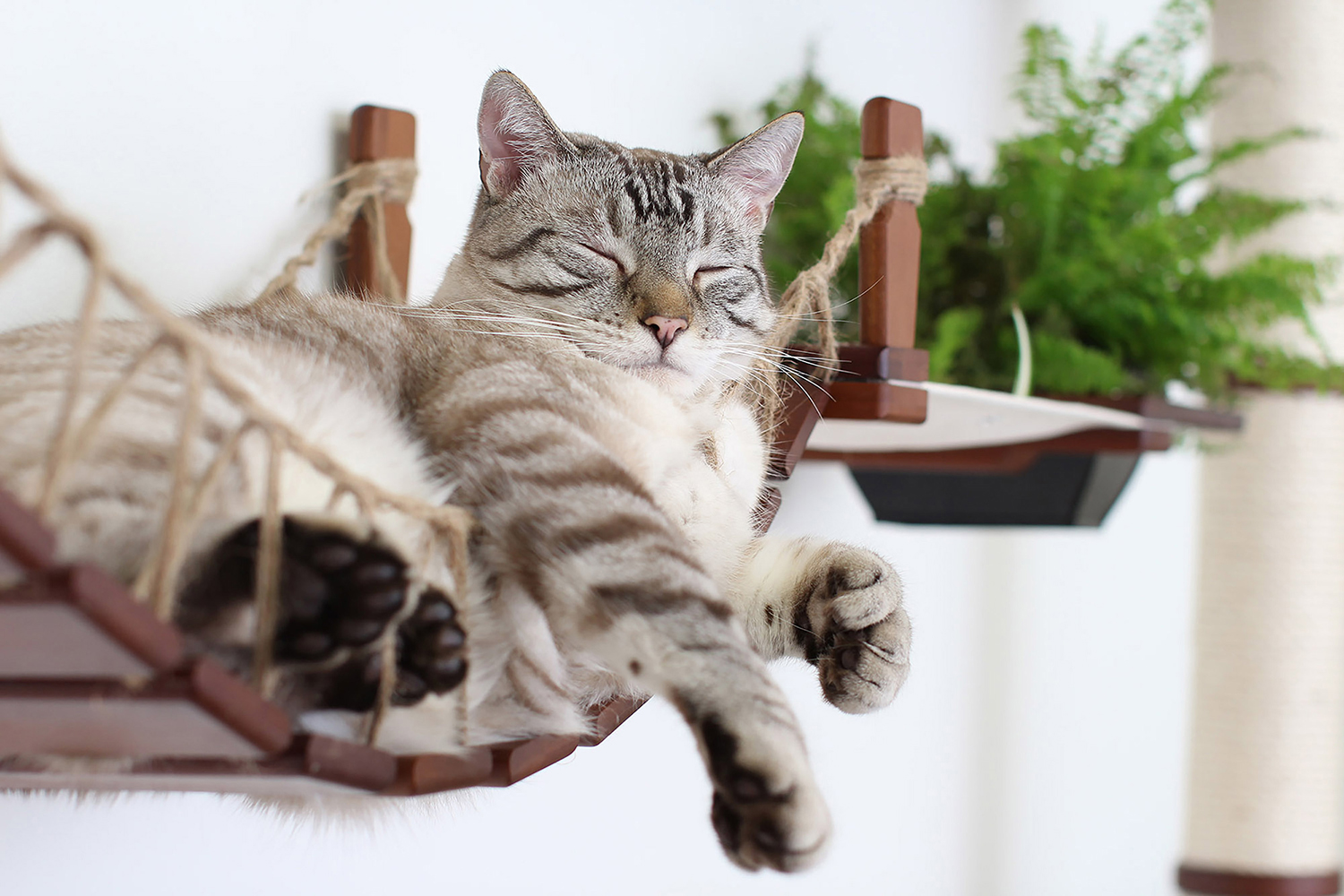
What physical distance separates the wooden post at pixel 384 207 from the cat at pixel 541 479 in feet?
0.66

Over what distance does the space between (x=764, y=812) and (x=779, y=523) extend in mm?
1435

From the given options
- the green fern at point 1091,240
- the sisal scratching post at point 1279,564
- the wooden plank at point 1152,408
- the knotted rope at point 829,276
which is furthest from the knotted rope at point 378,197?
the sisal scratching post at point 1279,564

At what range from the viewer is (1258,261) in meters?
1.80

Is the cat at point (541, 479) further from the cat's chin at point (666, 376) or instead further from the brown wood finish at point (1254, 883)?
the brown wood finish at point (1254, 883)

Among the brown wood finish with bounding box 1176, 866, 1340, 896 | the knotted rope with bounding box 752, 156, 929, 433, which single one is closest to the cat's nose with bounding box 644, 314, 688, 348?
the knotted rope with bounding box 752, 156, 929, 433

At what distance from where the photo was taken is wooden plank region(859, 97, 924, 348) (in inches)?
50.3

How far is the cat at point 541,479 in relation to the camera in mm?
665

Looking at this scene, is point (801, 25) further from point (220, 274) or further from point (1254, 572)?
point (1254, 572)

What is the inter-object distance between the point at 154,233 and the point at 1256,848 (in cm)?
241

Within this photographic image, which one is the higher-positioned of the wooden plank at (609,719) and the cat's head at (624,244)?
the cat's head at (624,244)

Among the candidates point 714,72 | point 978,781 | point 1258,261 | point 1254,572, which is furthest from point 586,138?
point 978,781

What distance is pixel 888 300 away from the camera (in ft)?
4.23

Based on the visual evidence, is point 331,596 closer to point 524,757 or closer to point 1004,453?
point 524,757

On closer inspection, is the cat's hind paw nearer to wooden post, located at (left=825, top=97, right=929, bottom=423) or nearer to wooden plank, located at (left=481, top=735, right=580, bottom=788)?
wooden plank, located at (left=481, top=735, right=580, bottom=788)
